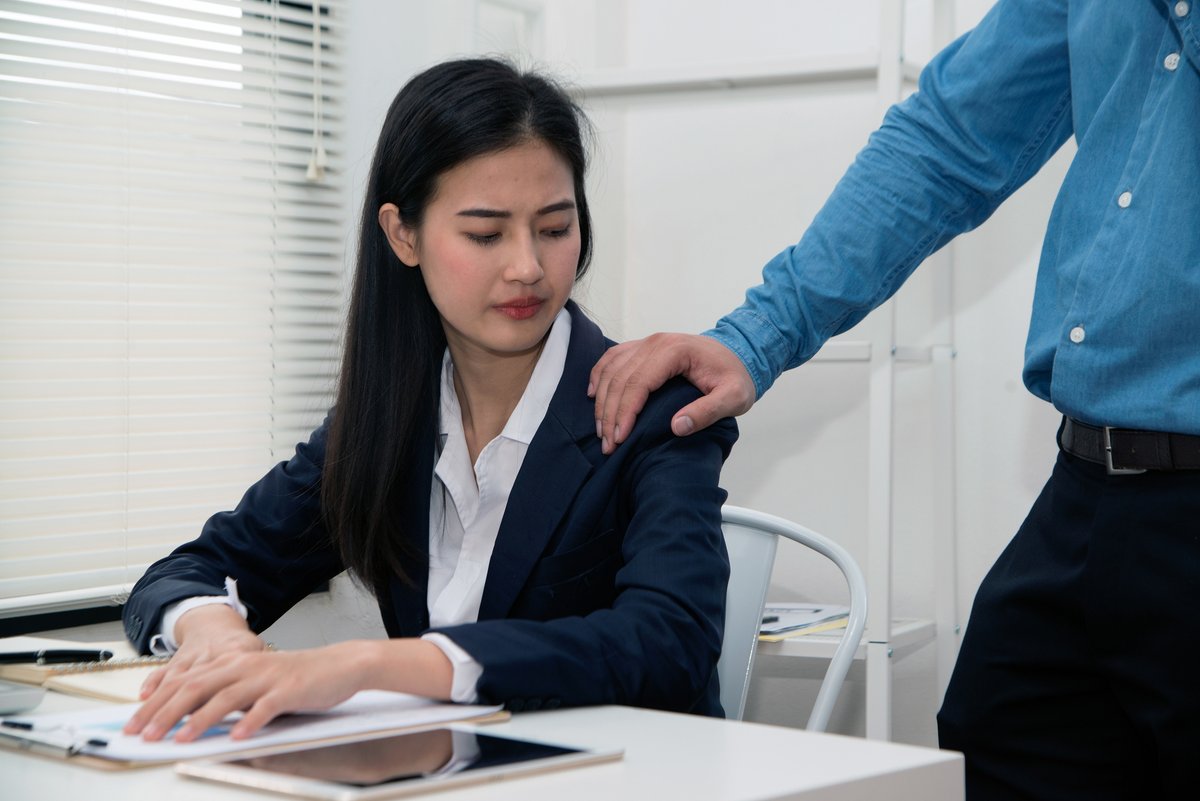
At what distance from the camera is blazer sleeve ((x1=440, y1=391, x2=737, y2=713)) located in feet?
3.26

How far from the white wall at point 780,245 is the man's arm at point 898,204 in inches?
26.8

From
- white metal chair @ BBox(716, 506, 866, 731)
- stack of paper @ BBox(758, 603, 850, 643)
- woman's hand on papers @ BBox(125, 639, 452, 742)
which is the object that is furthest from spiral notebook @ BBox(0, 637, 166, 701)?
stack of paper @ BBox(758, 603, 850, 643)

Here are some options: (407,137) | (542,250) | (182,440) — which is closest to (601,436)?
(542,250)

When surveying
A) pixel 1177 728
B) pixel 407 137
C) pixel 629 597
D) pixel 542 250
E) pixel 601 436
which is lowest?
pixel 1177 728

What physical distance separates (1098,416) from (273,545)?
904 millimetres

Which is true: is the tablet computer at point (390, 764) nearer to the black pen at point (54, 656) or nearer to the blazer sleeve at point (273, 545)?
the black pen at point (54, 656)

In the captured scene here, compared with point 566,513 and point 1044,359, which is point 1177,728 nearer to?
point 1044,359

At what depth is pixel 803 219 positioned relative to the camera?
2.76m

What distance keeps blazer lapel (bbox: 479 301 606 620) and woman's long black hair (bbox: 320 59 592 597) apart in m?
0.13

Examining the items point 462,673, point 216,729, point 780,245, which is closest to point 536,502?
point 462,673

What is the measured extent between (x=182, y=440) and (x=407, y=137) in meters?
1.01

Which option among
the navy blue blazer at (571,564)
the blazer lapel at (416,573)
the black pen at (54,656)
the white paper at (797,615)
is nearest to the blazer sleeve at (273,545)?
the navy blue blazer at (571,564)

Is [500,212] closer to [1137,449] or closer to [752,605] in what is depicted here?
[752,605]

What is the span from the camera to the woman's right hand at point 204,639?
1026mm
